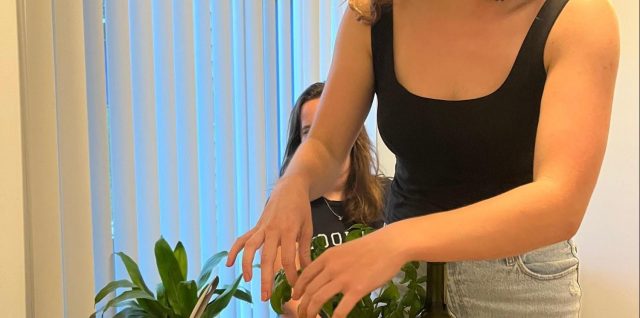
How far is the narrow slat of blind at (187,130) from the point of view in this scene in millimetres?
1835

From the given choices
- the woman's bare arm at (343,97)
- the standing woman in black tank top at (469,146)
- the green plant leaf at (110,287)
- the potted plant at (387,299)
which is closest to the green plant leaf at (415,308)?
the potted plant at (387,299)

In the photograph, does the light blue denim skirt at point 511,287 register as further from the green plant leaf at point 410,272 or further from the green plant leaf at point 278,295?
the green plant leaf at point 278,295

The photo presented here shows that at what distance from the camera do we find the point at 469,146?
0.79 meters

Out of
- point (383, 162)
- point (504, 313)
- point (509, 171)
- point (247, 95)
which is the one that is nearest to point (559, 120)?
point (509, 171)

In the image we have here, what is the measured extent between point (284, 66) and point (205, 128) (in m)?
0.37

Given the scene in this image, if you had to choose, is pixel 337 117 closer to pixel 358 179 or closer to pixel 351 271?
pixel 351 271

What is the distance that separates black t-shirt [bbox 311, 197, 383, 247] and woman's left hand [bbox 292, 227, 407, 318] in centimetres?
121

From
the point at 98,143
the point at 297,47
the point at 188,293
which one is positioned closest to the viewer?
the point at 188,293

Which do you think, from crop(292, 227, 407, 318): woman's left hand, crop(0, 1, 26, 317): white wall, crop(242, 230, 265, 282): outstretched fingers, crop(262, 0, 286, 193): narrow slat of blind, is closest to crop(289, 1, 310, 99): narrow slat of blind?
crop(262, 0, 286, 193): narrow slat of blind

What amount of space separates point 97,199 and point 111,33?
425 millimetres

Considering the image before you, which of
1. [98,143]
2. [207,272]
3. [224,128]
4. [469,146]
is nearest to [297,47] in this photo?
[224,128]

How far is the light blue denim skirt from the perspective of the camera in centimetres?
82

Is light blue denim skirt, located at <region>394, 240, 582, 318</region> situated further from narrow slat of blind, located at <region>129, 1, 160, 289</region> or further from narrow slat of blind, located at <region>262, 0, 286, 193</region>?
narrow slat of blind, located at <region>262, 0, 286, 193</region>

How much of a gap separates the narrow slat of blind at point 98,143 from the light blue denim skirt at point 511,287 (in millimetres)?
1135
